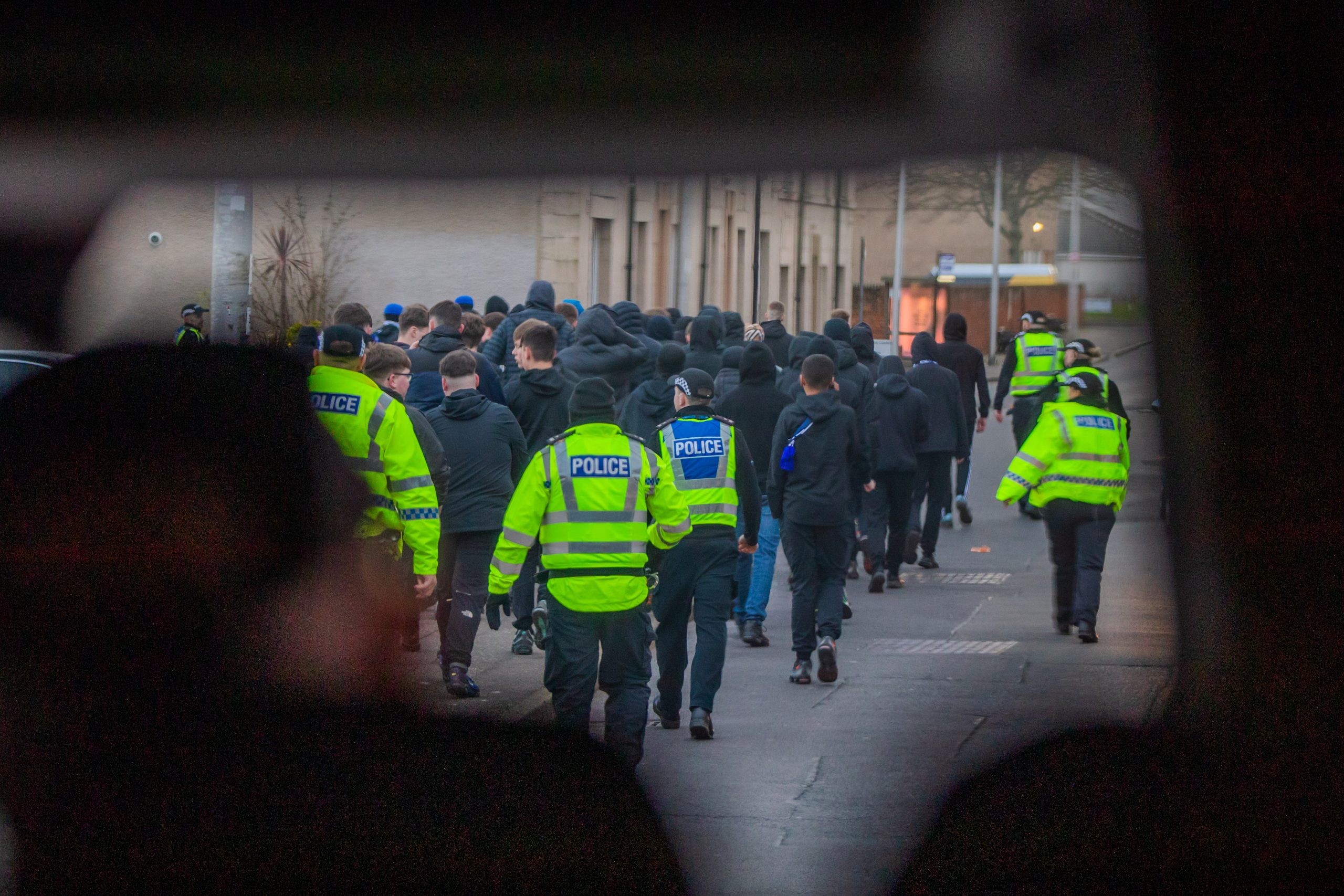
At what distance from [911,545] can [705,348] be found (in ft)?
6.33

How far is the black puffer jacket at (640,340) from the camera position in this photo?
625cm

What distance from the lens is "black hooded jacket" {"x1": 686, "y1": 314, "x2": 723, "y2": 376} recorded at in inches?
306

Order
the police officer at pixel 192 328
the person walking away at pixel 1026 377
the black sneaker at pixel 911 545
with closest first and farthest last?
1. the police officer at pixel 192 328
2. the person walking away at pixel 1026 377
3. the black sneaker at pixel 911 545

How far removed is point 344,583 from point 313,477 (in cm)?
30

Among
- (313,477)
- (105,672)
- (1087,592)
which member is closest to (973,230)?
(313,477)

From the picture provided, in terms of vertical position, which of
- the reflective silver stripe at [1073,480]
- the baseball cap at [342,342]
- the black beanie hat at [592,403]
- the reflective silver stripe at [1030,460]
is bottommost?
the reflective silver stripe at [1073,480]

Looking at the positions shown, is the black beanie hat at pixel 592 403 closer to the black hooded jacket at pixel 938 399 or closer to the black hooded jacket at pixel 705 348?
the black hooded jacket at pixel 705 348

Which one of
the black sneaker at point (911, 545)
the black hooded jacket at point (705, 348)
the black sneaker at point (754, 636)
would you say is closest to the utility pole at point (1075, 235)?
the black sneaker at point (754, 636)

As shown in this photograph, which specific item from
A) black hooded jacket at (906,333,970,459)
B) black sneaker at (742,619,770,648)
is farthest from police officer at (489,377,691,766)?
black hooded jacket at (906,333,970,459)

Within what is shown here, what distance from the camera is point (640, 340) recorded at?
795cm

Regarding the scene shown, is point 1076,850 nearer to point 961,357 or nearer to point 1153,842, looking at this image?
point 1153,842

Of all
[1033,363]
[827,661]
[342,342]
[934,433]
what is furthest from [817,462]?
[1033,363]

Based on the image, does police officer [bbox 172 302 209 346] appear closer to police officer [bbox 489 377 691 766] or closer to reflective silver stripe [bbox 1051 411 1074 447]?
police officer [bbox 489 377 691 766]

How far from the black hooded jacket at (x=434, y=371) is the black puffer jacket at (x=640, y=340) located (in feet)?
2.01
